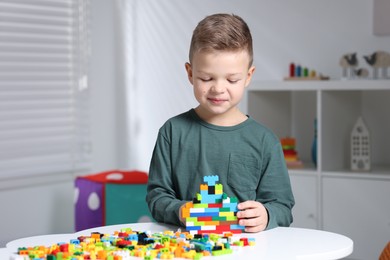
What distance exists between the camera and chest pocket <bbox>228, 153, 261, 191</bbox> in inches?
66.3

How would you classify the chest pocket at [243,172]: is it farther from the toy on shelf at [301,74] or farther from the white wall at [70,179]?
the white wall at [70,179]

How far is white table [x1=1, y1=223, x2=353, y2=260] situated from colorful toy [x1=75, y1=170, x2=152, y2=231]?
173cm

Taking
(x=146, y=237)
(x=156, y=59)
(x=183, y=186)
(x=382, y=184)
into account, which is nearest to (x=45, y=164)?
(x=156, y=59)

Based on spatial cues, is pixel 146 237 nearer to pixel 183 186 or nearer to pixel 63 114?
pixel 183 186

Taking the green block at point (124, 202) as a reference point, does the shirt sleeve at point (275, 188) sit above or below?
above

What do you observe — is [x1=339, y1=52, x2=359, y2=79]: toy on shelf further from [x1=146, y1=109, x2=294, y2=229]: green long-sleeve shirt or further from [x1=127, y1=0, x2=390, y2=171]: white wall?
[x1=146, y1=109, x2=294, y2=229]: green long-sleeve shirt

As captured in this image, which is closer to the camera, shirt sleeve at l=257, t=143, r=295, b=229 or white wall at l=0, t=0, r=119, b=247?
shirt sleeve at l=257, t=143, r=295, b=229

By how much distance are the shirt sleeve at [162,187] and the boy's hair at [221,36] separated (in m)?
0.24

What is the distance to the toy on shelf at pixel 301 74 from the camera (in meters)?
3.30

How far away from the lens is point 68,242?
149 centimetres

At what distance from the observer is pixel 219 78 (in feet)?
5.27

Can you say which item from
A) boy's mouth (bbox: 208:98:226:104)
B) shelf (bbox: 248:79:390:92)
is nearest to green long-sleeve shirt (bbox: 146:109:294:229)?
boy's mouth (bbox: 208:98:226:104)

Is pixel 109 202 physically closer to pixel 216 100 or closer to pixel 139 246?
pixel 216 100

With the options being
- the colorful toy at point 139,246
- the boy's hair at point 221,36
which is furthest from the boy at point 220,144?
the colorful toy at point 139,246
